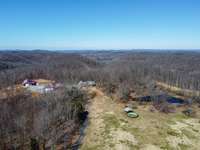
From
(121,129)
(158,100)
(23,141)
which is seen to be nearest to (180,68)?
(158,100)

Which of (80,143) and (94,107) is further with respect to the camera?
(94,107)

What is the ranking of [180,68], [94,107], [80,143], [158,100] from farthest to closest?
[180,68] < [158,100] < [94,107] < [80,143]

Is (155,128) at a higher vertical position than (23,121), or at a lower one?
lower

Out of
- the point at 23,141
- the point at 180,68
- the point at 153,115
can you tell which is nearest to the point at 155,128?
the point at 153,115

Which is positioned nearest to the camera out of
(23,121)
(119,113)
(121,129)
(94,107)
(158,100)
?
(23,121)

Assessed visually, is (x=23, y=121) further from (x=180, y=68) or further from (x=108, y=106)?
(x=180, y=68)

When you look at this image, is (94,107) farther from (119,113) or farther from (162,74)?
(162,74)
